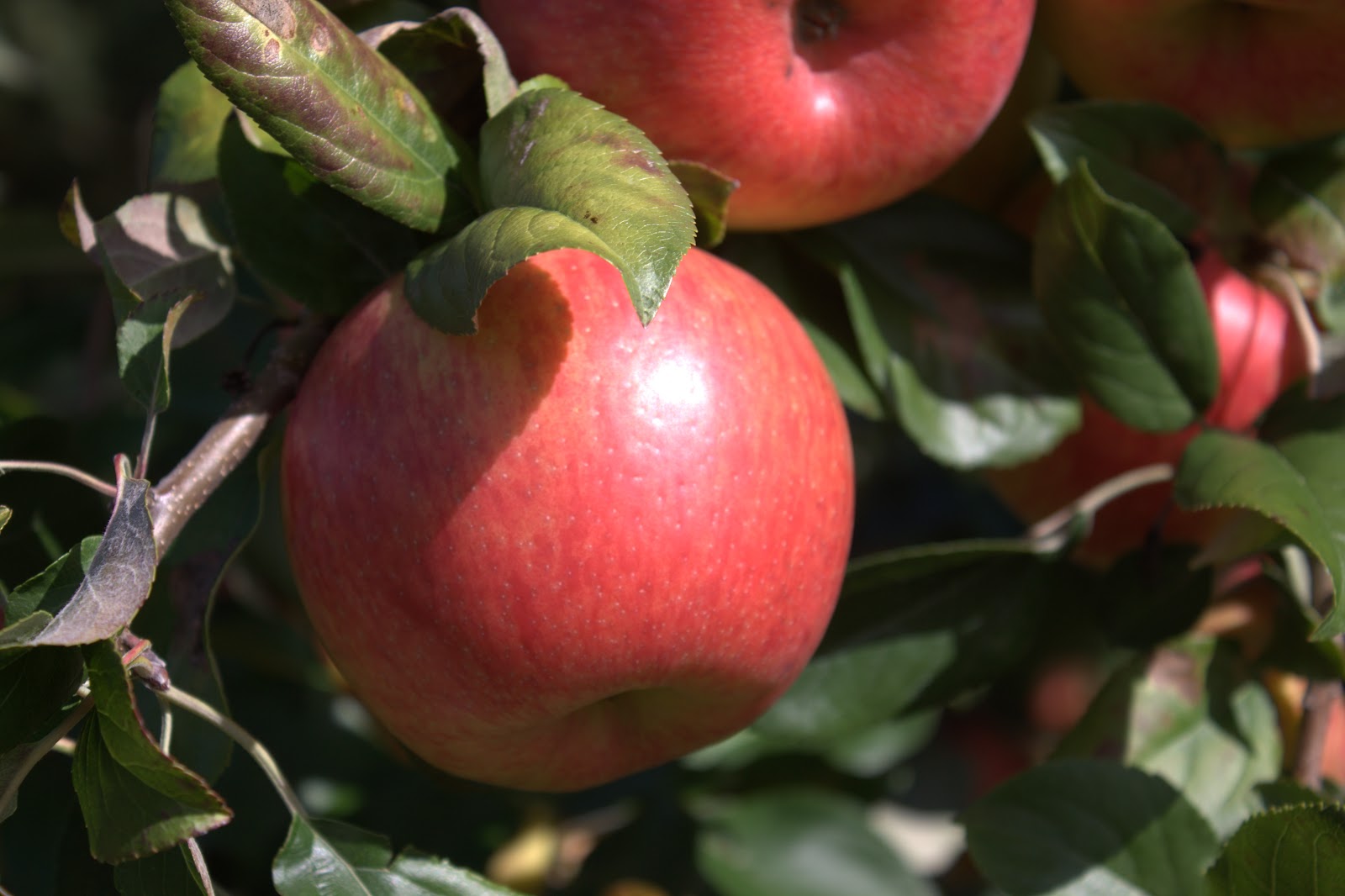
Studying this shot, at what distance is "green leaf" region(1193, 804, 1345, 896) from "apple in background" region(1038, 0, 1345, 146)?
0.44 meters

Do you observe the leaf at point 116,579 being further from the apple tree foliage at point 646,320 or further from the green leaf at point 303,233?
the green leaf at point 303,233

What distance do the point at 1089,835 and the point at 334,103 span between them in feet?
1.84

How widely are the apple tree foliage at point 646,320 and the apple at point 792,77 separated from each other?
39 mm

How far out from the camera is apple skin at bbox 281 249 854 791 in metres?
0.55

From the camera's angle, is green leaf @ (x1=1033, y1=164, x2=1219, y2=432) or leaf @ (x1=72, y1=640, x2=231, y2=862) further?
green leaf @ (x1=1033, y1=164, x2=1219, y2=432)

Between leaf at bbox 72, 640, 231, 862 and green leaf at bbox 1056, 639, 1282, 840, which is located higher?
leaf at bbox 72, 640, 231, 862

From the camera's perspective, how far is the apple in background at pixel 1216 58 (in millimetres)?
755

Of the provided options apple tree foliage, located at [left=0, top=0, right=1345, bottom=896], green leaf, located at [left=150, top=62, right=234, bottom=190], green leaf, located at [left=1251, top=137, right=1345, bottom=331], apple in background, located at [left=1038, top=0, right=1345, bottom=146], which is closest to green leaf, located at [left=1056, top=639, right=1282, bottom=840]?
apple tree foliage, located at [left=0, top=0, right=1345, bottom=896]

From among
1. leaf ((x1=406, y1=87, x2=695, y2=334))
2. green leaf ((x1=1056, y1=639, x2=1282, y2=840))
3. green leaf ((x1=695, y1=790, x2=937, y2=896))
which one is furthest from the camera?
green leaf ((x1=695, y1=790, x2=937, y2=896))

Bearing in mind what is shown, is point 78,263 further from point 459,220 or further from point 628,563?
point 628,563

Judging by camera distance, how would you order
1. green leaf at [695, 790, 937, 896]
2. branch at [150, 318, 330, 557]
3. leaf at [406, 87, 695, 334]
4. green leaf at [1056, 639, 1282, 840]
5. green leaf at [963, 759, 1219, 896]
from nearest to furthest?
1. leaf at [406, 87, 695, 334]
2. branch at [150, 318, 330, 557]
3. green leaf at [963, 759, 1219, 896]
4. green leaf at [1056, 639, 1282, 840]
5. green leaf at [695, 790, 937, 896]

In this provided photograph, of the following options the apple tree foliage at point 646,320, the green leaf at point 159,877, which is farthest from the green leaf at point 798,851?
the green leaf at point 159,877

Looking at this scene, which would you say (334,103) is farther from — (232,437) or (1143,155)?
(1143,155)

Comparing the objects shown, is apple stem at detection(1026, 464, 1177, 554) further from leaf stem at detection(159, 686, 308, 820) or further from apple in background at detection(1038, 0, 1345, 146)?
leaf stem at detection(159, 686, 308, 820)
